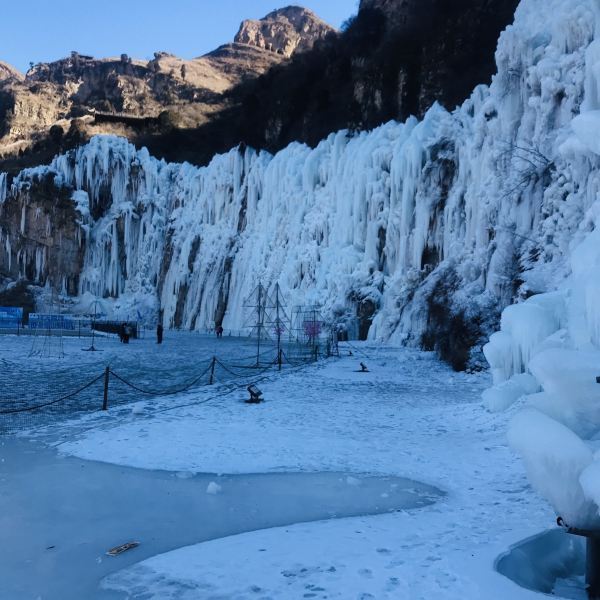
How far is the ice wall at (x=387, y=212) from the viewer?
16422 millimetres

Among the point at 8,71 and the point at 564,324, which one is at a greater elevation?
the point at 8,71

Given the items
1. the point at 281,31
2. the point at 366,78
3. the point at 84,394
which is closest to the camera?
the point at 84,394

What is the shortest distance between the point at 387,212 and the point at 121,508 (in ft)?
82.1

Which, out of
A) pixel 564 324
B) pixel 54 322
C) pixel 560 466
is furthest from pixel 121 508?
pixel 54 322

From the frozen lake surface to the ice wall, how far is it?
5.11 metres

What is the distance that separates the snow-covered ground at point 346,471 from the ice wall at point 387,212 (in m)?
2.70

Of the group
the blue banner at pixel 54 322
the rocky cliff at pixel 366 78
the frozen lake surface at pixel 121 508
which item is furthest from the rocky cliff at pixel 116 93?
the frozen lake surface at pixel 121 508

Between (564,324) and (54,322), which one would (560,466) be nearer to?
(564,324)

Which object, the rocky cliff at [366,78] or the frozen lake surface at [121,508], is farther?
the rocky cliff at [366,78]

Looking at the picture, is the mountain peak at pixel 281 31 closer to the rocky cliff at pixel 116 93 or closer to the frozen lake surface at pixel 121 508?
the rocky cliff at pixel 116 93

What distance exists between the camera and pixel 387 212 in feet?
92.7

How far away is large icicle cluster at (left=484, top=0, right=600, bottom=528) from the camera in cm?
336

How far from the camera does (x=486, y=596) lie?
3141 millimetres

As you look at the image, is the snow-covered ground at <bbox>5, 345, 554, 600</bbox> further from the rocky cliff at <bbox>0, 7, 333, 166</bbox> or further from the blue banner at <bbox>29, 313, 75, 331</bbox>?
the rocky cliff at <bbox>0, 7, 333, 166</bbox>
